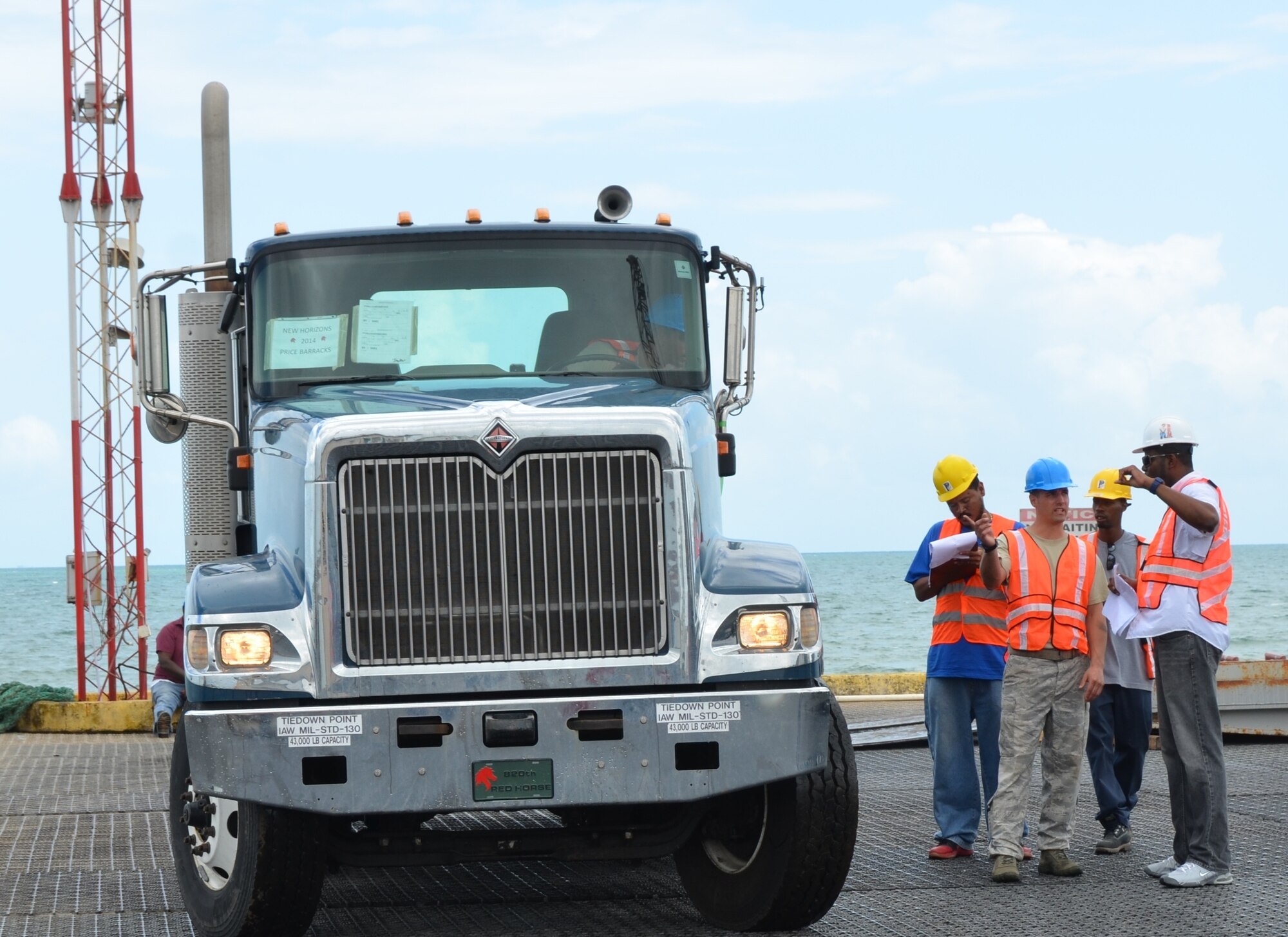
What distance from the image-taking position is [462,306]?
755 cm

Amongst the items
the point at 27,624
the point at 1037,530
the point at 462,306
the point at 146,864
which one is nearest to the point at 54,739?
the point at 146,864

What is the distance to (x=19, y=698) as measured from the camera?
55.6ft

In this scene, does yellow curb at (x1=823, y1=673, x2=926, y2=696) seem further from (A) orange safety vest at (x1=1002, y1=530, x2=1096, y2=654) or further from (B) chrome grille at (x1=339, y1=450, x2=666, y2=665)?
(B) chrome grille at (x1=339, y1=450, x2=666, y2=665)

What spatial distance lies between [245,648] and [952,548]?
3454 mm

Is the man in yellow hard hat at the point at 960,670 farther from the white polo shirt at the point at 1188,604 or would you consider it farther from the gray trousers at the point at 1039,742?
the white polo shirt at the point at 1188,604

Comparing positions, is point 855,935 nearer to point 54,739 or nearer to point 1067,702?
point 1067,702

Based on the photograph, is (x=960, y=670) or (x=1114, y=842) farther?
(x=1114, y=842)

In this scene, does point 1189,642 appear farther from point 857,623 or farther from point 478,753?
point 857,623

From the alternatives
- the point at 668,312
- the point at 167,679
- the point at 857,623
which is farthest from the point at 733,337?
the point at 857,623

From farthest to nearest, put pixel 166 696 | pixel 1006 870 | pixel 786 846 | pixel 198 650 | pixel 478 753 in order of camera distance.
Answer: pixel 166 696, pixel 1006 870, pixel 786 846, pixel 198 650, pixel 478 753

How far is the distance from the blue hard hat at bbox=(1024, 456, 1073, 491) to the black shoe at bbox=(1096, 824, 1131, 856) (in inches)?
74.0

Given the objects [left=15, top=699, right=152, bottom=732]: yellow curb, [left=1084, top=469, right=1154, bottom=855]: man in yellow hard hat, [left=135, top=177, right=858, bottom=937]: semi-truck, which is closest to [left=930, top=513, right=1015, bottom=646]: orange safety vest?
[left=1084, top=469, right=1154, bottom=855]: man in yellow hard hat

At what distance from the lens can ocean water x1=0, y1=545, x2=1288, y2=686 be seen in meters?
45.9

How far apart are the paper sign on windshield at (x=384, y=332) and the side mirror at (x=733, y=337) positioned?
4.78 feet
